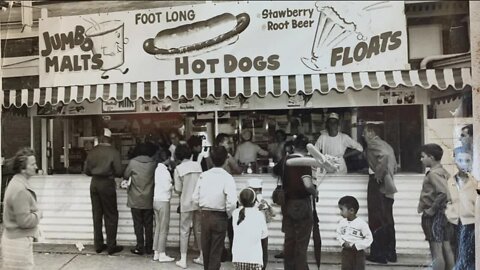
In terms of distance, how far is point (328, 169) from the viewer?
5.37 m

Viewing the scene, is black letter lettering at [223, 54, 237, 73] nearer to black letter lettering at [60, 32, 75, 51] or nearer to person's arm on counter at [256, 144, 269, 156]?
person's arm on counter at [256, 144, 269, 156]

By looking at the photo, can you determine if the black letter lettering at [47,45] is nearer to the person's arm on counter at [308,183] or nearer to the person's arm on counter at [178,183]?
Result: the person's arm on counter at [178,183]

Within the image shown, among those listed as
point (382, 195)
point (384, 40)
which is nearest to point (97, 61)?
point (384, 40)

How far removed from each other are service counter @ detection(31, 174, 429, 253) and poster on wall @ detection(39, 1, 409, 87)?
1381mm

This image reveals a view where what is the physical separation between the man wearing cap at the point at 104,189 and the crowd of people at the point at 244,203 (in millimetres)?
12

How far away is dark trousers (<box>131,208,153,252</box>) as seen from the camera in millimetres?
5574

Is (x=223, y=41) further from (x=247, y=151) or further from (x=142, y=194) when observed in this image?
(x=142, y=194)

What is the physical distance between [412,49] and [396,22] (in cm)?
36

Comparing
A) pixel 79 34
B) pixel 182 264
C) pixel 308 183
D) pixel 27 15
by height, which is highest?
pixel 27 15

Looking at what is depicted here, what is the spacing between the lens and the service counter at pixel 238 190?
16.9 ft

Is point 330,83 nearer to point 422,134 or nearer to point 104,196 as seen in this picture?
point 422,134

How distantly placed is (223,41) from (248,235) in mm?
2040

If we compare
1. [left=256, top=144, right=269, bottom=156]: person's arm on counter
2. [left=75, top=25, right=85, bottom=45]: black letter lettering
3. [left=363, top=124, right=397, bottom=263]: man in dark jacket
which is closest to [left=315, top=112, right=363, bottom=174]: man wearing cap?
[left=363, top=124, right=397, bottom=263]: man in dark jacket

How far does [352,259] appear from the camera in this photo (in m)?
4.34
